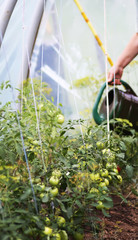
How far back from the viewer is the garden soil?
3.45 feet

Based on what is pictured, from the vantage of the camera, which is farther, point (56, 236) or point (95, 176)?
point (95, 176)

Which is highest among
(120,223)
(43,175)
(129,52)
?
(129,52)

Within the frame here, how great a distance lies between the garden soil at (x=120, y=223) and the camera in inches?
41.4

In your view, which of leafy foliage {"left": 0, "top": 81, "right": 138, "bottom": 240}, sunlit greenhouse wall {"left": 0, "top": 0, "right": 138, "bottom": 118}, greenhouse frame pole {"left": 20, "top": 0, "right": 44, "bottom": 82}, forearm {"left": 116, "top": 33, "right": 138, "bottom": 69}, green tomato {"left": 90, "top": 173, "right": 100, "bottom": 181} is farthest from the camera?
sunlit greenhouse wall {"left": 0, "top": 0, "right": 138, "bottom": 118}

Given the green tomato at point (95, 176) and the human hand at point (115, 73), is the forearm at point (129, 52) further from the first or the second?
the green tomato at point (95, 176)

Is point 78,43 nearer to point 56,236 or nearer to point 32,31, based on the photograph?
point 32,31

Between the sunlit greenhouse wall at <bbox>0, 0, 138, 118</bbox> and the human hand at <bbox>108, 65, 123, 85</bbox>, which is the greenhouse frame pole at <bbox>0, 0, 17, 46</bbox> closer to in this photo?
the human hand at <bbox>108, 65, 123, 85</bbox>

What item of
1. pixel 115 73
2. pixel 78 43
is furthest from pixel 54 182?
pixel 78 43

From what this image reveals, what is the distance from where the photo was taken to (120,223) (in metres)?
1.20

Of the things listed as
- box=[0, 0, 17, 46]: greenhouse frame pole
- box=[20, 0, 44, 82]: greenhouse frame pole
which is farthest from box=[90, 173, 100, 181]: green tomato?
box=[20, 0, 44, 82]: greenhouse frame pole

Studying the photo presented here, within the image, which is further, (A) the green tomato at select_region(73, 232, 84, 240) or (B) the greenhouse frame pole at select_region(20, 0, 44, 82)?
(B) the greenhouse frame pole at select_region(20, 0, 44, 82)

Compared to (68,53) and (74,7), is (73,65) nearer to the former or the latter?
(68,53)

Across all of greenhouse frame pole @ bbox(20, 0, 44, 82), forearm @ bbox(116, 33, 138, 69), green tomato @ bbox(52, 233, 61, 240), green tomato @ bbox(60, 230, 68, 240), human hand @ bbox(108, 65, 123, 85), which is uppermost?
greenhouse frame pole @ bbox(20, 0, 44, 82)

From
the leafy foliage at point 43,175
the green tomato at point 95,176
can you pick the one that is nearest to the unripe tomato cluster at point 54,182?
the leafy foliage at point 43,175
